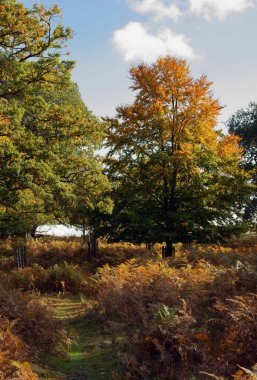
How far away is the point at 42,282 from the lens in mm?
15812

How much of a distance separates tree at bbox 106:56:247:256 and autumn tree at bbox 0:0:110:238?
4.77 m

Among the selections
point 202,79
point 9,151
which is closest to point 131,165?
point 202,79

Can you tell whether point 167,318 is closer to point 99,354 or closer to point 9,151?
point 99,354

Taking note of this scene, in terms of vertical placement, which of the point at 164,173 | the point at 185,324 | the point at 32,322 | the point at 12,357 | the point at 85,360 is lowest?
the point at 85,360

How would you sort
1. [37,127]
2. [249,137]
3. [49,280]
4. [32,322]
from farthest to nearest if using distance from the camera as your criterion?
[249,137]
[49,280]
[37,127]
[32,322]

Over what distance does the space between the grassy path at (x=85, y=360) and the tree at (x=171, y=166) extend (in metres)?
8.76

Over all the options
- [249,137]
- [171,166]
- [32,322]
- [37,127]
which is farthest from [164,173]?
[249,137]

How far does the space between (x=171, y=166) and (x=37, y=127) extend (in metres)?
7.04

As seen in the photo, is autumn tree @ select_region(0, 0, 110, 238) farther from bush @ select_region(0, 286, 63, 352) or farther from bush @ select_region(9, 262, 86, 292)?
bush @ select_region(0, 286, 63, 352)

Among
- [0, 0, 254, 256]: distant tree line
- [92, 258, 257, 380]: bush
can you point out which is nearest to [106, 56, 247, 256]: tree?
[0, 0, 254, 256]: distant tree line

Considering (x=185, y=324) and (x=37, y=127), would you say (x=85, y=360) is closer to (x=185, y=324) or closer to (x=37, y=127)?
(x=185, y=324)

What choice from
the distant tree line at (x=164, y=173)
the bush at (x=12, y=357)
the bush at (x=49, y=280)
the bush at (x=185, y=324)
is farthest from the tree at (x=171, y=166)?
the bush at (x=12, y=357)

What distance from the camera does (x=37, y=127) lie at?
14203 mm

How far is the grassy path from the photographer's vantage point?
723 cm
